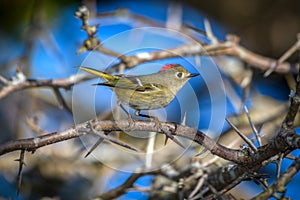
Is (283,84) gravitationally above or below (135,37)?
above

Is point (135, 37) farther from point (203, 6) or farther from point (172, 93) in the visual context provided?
point (203, 6)

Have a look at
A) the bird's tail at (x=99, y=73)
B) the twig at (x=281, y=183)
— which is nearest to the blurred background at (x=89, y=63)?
the bird's tail at (x=99, y=73)

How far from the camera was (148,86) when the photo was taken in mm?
1011

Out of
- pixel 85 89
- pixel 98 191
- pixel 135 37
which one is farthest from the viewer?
pixel 98 191

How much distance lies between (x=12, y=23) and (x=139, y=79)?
1560 millimetres

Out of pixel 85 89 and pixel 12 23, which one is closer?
pixel 85 89

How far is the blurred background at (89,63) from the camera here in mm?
1593

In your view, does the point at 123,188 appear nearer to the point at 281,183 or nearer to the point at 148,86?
the point at 148,86

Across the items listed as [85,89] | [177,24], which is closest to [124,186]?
A: [85,89]

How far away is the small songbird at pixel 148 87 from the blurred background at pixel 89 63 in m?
0.04

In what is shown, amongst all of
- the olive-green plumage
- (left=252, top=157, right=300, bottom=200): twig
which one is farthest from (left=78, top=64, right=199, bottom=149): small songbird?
(left=252, top=157, right=300, bottom=200): twig

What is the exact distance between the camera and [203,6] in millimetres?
A: 2537

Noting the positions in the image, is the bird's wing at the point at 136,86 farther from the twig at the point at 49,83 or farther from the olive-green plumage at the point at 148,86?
the twig at the point at 49,83

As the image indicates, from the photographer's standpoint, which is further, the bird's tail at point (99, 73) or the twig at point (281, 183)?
the bird's tail at point (99, 73)
